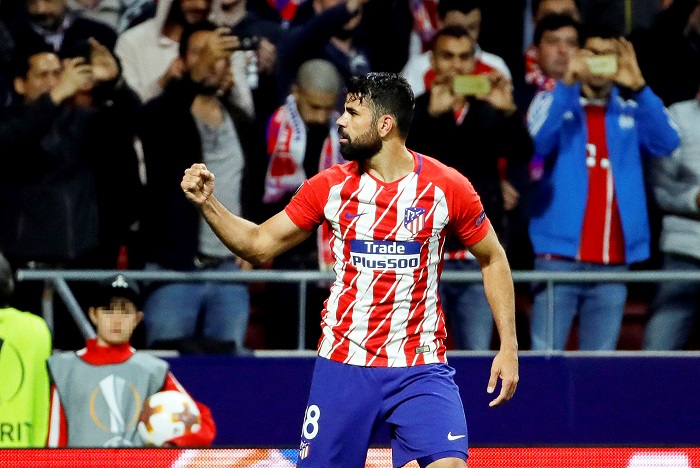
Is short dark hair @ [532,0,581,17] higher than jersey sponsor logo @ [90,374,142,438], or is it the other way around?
short dark hair @ [532,0,581,17]

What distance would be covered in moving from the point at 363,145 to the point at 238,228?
515mm

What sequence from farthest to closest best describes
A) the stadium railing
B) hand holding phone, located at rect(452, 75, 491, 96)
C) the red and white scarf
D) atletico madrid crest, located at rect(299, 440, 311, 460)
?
the red and white scarf
hand holding phone, located at rect(452, 75, 491, 96)
the stadium railing
atletico madrid crest, located at rect(299, 440, 311, 460)

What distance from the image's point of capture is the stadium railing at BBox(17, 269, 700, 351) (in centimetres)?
655

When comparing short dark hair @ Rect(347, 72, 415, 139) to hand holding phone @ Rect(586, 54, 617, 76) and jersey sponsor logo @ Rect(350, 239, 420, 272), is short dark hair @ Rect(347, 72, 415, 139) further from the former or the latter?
hand holding phone @ Rect(586, 54, 617, 76)

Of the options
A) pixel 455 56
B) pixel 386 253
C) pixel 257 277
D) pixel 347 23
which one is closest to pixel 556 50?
pixel 455 56

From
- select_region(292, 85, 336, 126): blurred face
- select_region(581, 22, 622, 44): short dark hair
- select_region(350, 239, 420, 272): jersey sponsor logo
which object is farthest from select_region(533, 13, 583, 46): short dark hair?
Result: select_region(350, 239, 420, 272): jersey sponsor logo

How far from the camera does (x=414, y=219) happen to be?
437 centimetres

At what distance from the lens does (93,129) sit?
6.93 metres

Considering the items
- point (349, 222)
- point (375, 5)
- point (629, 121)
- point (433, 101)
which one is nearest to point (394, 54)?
point (375, 5)

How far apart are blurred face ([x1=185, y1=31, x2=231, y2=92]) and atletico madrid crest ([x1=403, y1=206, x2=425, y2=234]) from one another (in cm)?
280

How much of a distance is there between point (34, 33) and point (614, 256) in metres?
3.53

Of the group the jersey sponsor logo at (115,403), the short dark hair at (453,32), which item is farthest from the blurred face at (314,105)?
the jersey sponsor logo at (115,403)

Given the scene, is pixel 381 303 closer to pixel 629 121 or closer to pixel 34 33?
pixel 629 121

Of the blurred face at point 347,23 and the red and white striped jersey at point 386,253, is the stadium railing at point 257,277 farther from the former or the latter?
the red and white striped jersey at point 386,253
